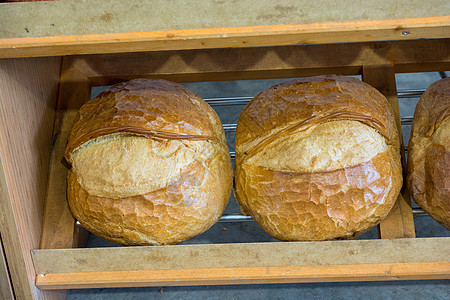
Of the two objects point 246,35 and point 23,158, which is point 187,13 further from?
point 23,158

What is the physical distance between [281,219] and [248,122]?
311 mm

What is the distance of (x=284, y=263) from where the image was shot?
127cm

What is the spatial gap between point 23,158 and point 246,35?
794 millimetres

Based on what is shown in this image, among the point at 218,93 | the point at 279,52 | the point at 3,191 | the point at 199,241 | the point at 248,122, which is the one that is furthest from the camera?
the point at 218,93

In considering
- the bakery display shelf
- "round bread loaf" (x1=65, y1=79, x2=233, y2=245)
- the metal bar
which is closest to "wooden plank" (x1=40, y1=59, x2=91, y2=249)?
the bakery display shelf

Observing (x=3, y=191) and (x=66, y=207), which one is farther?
(x=66, y=207)

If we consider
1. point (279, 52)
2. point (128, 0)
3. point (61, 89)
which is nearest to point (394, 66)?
point (279, 52)

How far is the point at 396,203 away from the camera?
4.62ft

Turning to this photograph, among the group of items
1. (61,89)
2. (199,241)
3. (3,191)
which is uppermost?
(61,89)

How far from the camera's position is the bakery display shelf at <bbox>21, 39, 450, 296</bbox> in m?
1.26

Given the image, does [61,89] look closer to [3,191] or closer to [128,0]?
[3,191]

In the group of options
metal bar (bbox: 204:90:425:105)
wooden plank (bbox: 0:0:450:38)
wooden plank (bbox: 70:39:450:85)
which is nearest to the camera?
wooden plank (bbox: 0:0:450:38)

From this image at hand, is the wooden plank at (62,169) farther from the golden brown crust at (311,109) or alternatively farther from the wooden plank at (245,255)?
the golden brown crust at (311,109)

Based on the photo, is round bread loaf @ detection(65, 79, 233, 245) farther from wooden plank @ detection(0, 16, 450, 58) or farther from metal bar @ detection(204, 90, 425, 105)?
metal bar @ detection(204, 90, 425, 105)
